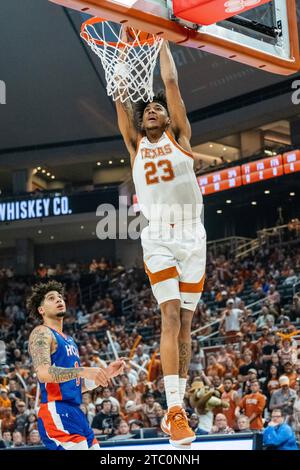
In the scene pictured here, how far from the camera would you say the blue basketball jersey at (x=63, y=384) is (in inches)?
226

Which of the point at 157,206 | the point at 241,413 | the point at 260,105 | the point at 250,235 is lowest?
the point at 241,413

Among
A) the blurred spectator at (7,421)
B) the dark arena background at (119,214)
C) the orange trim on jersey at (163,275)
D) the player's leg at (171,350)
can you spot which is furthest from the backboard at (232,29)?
the blurred spectator at (7,421)

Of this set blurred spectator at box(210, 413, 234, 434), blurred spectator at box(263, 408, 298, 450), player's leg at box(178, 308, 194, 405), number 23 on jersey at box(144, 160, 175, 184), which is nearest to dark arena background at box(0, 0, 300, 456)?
blurred spectator at box(210, 413, 234, 434)

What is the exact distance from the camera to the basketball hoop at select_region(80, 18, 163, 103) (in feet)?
19.5

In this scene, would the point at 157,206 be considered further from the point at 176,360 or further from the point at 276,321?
the point at 276,321

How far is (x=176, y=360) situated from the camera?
5340 millimetres

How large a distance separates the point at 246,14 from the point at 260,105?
2133 centimetres

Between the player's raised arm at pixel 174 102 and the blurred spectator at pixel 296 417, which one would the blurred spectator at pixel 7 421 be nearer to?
the blurred spectator at pixel 296 417

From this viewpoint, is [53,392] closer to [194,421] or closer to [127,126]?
[127,126]

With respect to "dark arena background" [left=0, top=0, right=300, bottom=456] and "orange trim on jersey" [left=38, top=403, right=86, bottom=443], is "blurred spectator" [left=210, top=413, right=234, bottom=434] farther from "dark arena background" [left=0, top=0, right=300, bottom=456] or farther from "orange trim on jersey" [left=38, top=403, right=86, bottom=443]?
"orange trim on jersey" [left=38, top=403, right=86, bottom=443]

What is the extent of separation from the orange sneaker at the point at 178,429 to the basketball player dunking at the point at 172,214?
0.27 metres

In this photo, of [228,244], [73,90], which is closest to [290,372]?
[228,244]

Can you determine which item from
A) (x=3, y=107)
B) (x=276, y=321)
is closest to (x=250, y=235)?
(x=3, y=107)

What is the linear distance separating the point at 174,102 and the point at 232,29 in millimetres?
663
